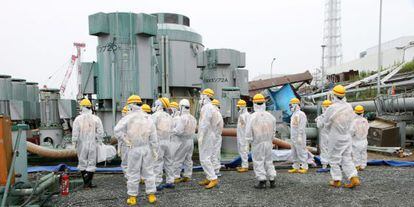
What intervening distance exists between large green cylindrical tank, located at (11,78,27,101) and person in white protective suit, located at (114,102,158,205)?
8819mm

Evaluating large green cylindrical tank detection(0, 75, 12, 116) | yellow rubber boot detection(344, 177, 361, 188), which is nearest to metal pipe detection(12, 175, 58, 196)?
yellow rubber boot detection(344, 177, 361, 188)

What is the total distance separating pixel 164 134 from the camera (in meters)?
7.54

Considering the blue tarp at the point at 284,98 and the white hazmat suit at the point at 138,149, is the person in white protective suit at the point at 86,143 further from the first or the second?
the blue tarp at the point at 284,98

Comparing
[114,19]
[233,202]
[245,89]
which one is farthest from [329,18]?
[233,202]

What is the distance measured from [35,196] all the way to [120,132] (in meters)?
1.74

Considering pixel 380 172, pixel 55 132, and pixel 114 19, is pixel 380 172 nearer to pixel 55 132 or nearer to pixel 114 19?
pixel 114 19

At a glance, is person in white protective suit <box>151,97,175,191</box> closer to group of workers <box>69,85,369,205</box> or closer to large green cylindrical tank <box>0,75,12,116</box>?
group of workers <box>69,85,369,205</box>

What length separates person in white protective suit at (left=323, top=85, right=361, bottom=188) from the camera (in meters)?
6.94

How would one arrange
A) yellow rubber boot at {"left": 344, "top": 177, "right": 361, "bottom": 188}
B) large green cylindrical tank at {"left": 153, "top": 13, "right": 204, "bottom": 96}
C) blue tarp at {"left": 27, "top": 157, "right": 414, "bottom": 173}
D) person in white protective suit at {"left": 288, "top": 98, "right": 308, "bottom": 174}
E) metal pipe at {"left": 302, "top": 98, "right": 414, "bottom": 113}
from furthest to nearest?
large green cylindrical tank at {"left": 153, "top": 13, "right": 204, "bottom": 96}, metal pipe at {"left": 302, "top": 98, "right": 414, "bottom": 113}, person in white protective suit at {"left": 288, "top": 98, "right": 308, "bottom": 174}, blue tarp at {"left": 27, "top": 157, "right": 414, "bottom": 173}, yellow rubber boot at {"left": 344, "top": 177, "right": 361, "bottom": 188}

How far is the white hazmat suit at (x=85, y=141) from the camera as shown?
7477mm

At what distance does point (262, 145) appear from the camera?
23.4 feet

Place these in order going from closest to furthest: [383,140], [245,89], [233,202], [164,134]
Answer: [233,202], [164,134], [383,140], [245,89]

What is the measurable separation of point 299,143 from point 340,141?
232 cm

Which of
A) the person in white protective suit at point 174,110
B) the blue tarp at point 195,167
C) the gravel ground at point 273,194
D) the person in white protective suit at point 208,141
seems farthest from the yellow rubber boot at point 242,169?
the person in white protective suit at point 174,110
